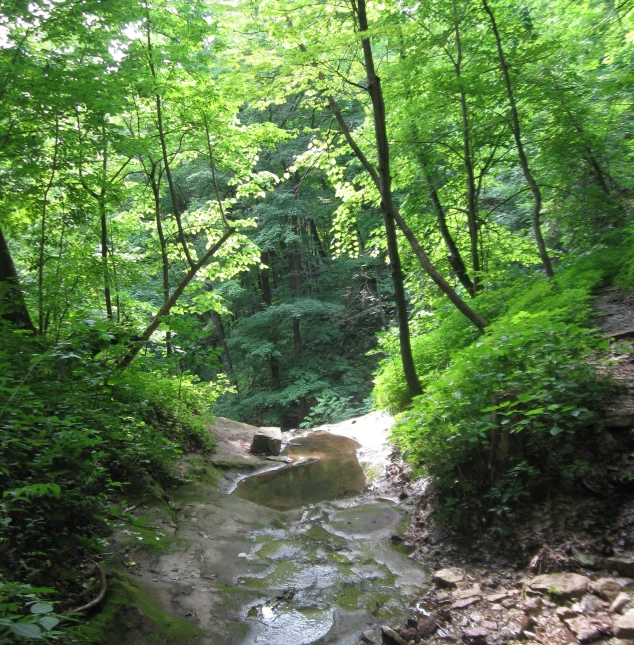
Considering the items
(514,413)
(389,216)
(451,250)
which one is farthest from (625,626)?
(451,250)

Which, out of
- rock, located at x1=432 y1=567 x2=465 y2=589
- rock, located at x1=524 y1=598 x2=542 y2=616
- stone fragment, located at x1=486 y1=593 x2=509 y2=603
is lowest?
rock, located at x1=432 y1=567 x2=465 y2=589

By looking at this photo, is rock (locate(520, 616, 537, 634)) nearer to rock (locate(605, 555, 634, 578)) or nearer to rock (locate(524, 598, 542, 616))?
rock (locate(524, 598, 542, 616))

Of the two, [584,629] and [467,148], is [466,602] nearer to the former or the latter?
[584,629]

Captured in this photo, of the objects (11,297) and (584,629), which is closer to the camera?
(584,629)

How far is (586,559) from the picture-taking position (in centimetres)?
345

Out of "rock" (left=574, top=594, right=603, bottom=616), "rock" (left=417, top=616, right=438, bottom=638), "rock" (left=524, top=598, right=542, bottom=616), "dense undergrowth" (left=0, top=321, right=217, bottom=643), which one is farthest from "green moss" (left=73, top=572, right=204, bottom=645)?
"rock" (left=574, top=594, right=603, bottom=616)

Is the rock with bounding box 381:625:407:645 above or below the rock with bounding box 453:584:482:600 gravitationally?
below

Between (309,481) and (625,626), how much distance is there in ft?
22.4

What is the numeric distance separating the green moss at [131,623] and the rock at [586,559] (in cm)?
303

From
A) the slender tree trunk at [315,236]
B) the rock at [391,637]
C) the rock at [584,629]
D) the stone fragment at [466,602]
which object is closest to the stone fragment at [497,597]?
the stone fragment at [466,602]

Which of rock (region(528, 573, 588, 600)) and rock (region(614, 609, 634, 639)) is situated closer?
rock (region(614, 609, 634, 639))

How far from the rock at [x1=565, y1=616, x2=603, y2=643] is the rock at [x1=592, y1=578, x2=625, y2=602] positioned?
0.23 meters

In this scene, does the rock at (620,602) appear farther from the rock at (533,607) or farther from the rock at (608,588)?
the rock at (533,607)

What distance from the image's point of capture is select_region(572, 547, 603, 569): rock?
3.38m
